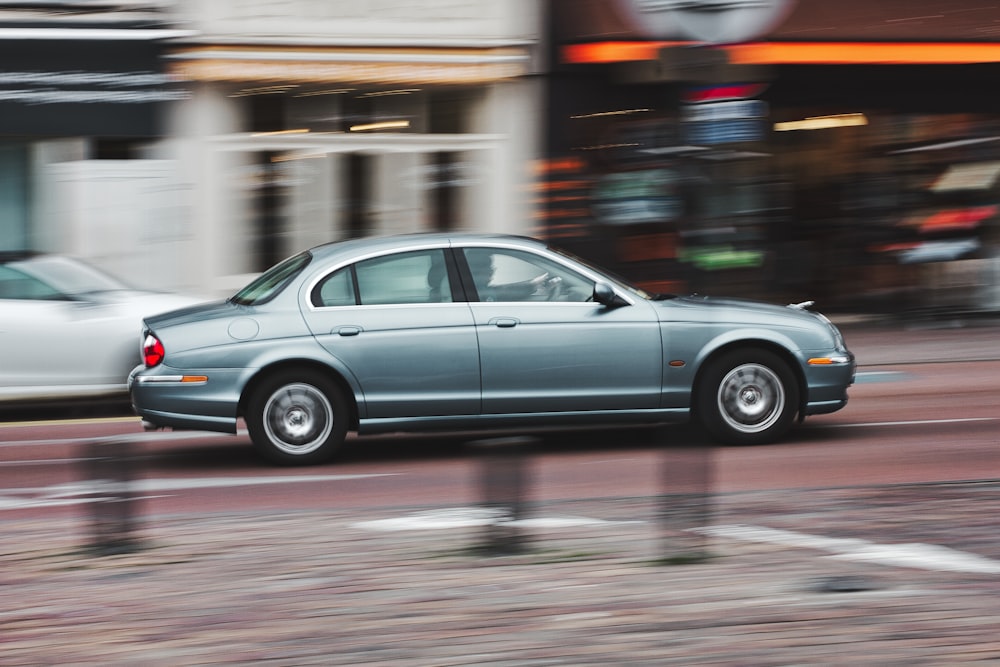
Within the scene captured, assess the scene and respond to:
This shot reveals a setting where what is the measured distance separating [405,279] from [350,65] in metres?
8.52

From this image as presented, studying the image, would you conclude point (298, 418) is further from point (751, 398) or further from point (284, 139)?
point (284, 139)

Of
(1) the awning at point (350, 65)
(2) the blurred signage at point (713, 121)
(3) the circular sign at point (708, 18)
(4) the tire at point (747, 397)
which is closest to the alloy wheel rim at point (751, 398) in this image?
(4) the tire at point (747, 397)

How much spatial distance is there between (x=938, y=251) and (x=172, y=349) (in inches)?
467

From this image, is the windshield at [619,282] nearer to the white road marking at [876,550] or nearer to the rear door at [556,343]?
the rear door at [556,343]

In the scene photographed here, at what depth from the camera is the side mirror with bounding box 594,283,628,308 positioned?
344 inches

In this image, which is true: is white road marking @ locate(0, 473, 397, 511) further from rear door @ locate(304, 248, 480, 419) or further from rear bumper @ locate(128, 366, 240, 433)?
rear door @ locate(304, 248, 480, 419)

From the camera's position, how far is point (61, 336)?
11.4 metres

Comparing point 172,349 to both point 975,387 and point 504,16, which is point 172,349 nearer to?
point 975,387

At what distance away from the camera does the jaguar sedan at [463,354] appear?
862 centimetres

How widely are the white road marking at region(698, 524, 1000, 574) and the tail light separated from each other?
160 inches

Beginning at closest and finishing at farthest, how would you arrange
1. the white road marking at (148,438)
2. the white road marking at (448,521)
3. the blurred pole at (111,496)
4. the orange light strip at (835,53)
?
the blurred pole at (111,496), the white road marking at (448,521), the white road marking at (148,438), the orange light strip at (835,53)

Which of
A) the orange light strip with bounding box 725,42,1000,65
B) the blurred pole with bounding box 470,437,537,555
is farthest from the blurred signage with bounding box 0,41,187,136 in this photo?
the blurred pole with bounding box 470,437,537,555

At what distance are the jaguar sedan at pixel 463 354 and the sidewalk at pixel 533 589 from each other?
178 centimetres

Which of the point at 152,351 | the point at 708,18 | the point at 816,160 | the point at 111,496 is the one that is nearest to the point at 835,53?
the point at 816,160
